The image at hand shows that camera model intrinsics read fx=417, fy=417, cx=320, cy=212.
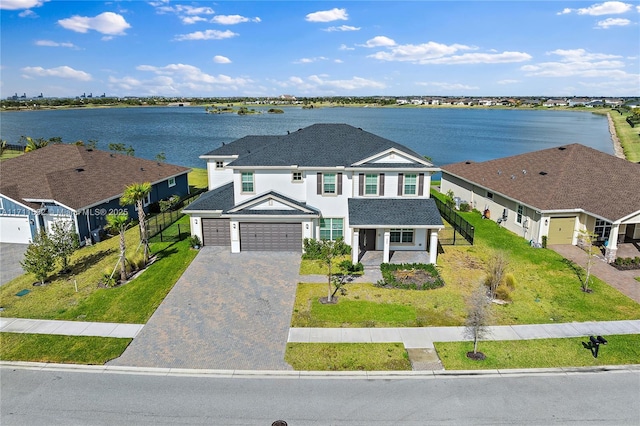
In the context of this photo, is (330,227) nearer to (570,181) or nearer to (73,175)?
(570,181)

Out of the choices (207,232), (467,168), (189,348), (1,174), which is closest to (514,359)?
(189,348)

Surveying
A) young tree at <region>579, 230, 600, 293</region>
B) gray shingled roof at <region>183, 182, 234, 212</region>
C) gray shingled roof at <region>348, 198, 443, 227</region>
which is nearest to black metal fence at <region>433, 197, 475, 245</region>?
gray shingled roof at <region>348, 198, 443, 227</region>

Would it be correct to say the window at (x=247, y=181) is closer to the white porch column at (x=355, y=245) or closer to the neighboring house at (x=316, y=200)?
the neighboring house at (x=316, y=200)

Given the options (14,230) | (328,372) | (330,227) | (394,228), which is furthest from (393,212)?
(14,230)

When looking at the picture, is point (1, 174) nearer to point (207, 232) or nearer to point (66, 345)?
point (207, 232)

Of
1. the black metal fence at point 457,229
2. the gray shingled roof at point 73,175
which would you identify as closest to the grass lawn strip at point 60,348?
the gray shingled roof at point 73,175
